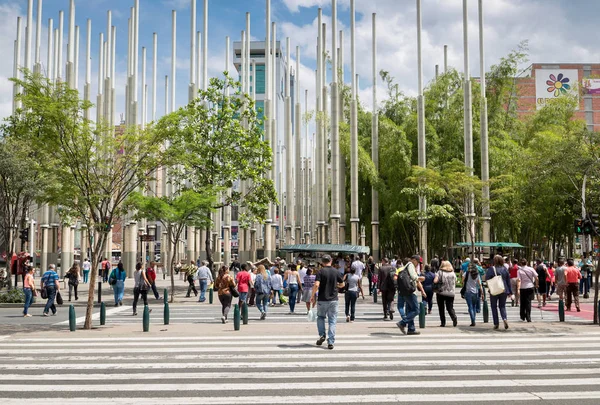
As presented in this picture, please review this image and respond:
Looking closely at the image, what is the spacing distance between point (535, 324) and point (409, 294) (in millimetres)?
4854

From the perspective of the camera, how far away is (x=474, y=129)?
4419 centimetres

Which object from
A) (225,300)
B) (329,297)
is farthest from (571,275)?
(329,297)

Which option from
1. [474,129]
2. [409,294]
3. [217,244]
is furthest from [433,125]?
[409,294]

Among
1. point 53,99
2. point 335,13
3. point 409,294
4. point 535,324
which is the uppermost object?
point 335,13

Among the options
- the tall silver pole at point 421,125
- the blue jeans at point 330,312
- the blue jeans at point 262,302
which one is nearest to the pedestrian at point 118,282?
the blue jeans at point 262,302

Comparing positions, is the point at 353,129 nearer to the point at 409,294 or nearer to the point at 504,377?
the point at 409,294

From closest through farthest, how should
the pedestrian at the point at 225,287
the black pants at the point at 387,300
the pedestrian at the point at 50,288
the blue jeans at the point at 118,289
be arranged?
the pedestrian at the point at 225,287
the black pants at the point at 387,300
the pedestrian at the point at 50,288
the blue jeans at the point at 118,289

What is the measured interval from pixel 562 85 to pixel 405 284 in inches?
3307

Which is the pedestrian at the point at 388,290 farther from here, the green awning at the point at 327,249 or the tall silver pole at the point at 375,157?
the tall silver pole at the point at 375,157

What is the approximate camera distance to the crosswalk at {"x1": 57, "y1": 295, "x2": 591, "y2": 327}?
18.2 m

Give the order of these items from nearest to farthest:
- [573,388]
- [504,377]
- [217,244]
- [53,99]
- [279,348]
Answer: [573,388] → [504,377] → [279,348] → [53,99] → [217,244]

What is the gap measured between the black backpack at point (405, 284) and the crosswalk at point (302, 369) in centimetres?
105

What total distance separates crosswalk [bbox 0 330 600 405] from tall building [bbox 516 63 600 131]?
7892 centimetres

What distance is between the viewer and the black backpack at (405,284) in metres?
14.3
